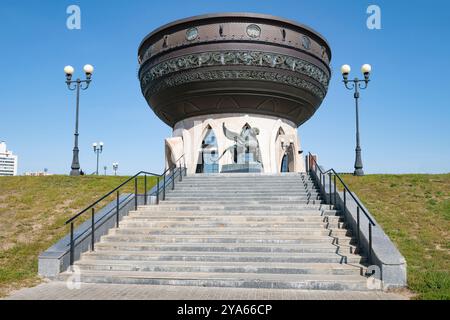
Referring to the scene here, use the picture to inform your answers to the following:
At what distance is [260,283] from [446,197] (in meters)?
8.01

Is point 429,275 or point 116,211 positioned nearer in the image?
point 429,275

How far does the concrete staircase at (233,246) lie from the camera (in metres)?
7.60

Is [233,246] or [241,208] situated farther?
[241,208]

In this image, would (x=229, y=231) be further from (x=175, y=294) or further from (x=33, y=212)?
(x=33, y=212)

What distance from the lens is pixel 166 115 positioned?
2512 centimetres

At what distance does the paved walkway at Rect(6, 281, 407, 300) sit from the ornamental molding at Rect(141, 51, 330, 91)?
15363 millimetres

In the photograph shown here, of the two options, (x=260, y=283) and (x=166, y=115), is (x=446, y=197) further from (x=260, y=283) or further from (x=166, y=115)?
(x=166, y=115)

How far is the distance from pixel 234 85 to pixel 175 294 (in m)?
15.7

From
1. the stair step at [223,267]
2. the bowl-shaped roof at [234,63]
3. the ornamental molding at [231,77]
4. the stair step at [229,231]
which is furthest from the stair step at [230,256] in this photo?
the bowl-shaped roof at [234,63]

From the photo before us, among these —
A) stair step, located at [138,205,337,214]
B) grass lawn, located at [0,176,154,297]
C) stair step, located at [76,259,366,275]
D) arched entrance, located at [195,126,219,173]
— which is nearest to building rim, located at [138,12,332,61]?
arched entrance, located at [195,126,219,173]

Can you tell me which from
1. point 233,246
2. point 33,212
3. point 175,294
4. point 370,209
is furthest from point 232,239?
point 33,212

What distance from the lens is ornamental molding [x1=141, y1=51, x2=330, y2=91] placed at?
21.0 metres

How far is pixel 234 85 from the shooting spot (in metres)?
21.4
